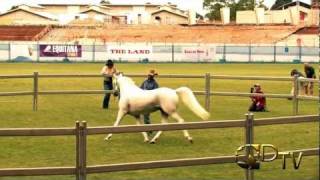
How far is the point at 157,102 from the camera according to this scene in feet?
45.6

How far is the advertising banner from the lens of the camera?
220ft

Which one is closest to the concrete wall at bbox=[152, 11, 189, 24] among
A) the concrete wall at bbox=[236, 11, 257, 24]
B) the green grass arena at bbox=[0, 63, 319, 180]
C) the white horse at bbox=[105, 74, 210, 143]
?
the concrete wall at bbox=[236, 11, 257, 24]

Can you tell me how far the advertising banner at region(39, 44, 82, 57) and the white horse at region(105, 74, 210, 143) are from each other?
5322 cm

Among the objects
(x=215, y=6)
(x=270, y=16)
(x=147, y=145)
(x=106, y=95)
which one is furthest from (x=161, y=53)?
(x=215, y=6)

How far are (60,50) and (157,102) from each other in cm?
5423

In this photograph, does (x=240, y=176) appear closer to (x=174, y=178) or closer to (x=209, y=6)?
(x=174, y=178)

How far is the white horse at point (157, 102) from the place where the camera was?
45.0ft

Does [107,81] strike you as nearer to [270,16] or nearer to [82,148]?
[82,148]

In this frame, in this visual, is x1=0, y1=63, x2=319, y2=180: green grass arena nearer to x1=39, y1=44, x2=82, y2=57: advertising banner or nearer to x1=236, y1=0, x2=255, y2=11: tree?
x1=39, y1=44, x2=82, y2=57: advertising banner

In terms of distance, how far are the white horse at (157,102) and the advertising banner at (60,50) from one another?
53.2 m

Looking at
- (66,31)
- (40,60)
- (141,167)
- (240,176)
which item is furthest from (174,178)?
(66,31)

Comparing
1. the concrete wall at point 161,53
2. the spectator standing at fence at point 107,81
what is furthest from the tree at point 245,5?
the spectator standing at fence at point 107,81

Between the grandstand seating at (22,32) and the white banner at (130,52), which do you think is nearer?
the white banner at (130,52)

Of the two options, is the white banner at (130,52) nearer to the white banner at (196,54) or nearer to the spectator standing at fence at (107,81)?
the white banner at (196,54)
